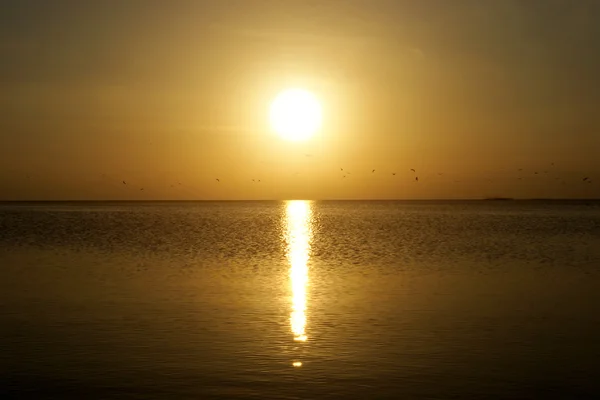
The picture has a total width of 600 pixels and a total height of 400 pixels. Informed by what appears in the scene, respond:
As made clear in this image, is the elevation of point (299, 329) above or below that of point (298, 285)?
below

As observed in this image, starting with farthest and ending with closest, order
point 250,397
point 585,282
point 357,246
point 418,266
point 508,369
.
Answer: point 357,246 → point 418,266 → point 585,282 → point 508,369 → point 250,397

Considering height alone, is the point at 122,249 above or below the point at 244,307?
above

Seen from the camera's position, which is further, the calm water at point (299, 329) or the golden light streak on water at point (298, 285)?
the golden light streak on water at point (298, 285)

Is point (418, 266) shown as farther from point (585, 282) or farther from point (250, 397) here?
point (250, 397)

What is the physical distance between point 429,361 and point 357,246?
1460 inches

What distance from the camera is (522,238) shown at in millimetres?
62156

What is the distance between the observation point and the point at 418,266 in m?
37.6

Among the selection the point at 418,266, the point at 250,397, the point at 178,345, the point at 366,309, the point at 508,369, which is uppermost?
the point at 418,266

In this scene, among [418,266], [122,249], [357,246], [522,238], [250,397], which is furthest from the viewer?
[522,238]

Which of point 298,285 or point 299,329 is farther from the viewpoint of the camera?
point 298,285

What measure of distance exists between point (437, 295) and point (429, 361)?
429 inches

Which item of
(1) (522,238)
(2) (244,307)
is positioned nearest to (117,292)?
(2) (244,307)

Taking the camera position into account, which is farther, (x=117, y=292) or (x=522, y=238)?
(x=522, y=238)

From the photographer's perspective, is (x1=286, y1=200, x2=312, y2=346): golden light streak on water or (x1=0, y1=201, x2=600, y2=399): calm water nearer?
(x1=0, y1=201, x2=600, y2=399): calm water
